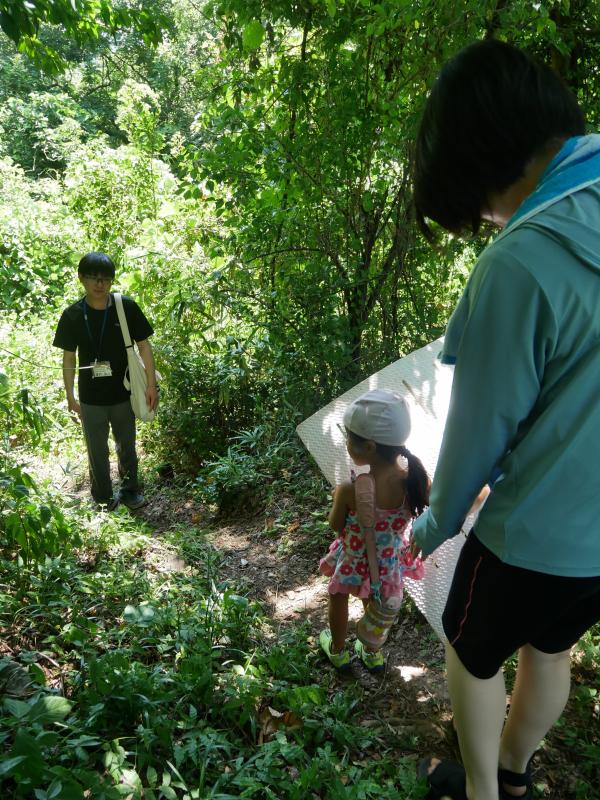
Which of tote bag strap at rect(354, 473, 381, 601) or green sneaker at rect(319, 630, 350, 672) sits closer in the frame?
tote bag strap at rect(354, 473, 381, 601)

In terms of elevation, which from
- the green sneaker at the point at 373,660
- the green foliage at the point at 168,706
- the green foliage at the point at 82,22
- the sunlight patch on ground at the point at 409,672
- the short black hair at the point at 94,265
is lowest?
the sunlight patch on ground at the point at 409,672

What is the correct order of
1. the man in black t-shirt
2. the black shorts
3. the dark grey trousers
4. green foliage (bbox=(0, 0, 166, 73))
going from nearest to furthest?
1. the black shorts
2. green foliage (bbox=(0, 0, 166, 73))
3. the man in black t-shirt
4. the dark grey trousers

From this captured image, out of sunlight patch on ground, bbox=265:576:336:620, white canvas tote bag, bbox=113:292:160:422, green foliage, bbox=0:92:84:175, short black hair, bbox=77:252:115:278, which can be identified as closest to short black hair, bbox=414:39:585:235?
sunlight patch on ground, bbox=265:576:336:620

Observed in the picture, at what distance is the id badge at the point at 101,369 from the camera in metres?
4.29

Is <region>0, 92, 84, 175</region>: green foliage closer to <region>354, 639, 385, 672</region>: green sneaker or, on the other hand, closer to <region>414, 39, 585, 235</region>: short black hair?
<region>354, 639, 385, 672</region>: green sneaker

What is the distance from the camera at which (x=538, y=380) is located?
1258mm

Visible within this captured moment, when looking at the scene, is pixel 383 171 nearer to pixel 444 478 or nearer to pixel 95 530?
pixel 95 530

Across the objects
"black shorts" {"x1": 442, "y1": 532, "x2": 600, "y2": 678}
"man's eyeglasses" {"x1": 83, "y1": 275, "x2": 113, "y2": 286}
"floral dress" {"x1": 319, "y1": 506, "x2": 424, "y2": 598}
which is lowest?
"floral dress" {"x1": 319, "y1": 506, "x2": 424, "y2": 598}

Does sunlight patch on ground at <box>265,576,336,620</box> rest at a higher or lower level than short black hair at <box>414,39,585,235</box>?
lower

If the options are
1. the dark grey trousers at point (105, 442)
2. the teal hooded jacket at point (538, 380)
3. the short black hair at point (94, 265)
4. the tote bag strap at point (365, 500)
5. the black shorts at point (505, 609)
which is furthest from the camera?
the dark grey trousers at point (105, 442)

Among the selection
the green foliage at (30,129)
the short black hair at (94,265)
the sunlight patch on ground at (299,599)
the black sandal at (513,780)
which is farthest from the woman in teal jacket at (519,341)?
the green foliage at (30,129)

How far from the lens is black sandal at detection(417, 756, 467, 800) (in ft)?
5.98

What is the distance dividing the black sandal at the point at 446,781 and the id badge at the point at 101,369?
318 centimetres

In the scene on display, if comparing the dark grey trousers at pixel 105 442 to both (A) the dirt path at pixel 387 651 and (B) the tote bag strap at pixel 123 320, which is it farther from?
(A) the dirt path at pixel 387 651
